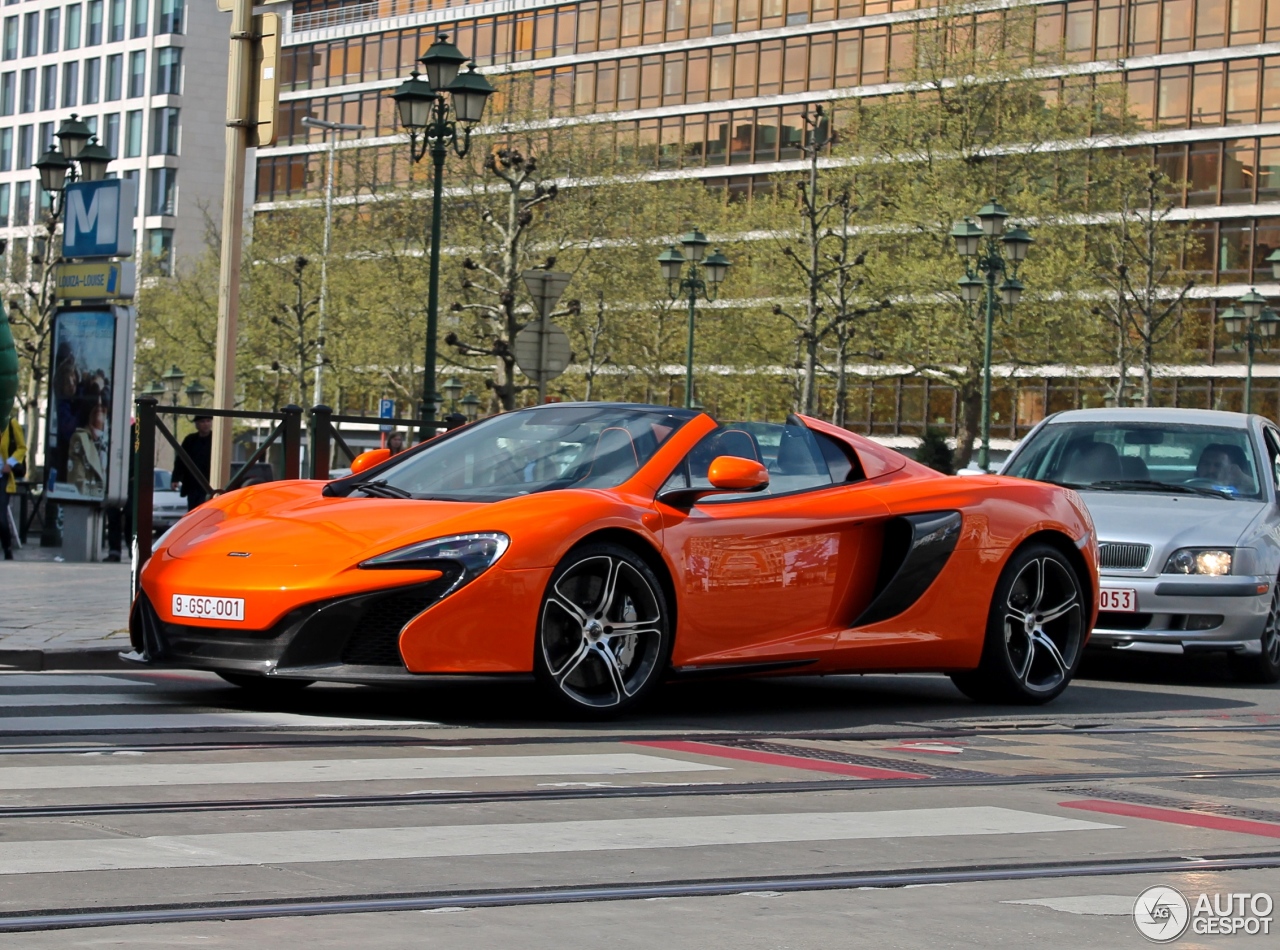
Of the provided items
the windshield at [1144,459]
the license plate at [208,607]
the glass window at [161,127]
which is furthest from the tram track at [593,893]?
the glass window at [161,127]

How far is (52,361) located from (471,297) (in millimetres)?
39007

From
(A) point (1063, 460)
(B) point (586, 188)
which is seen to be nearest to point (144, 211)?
(B) point (586, 188)

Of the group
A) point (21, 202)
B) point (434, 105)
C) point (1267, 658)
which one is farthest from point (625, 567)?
point (21, 202)

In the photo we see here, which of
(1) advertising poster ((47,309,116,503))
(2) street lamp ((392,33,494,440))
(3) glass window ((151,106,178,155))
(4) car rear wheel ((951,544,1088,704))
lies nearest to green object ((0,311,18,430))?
(4) car rear wheel ((951,544,1088,704))

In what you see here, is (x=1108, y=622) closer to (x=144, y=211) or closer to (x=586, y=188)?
(x=586, y=188)

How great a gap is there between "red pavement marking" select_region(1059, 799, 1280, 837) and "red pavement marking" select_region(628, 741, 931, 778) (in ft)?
2.28

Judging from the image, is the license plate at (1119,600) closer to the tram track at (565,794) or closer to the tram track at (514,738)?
the tram track at (514,738)

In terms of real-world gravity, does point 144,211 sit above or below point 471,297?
above

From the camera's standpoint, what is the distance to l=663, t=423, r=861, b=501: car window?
361 inches

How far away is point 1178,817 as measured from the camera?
21.9 ft

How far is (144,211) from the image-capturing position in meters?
106

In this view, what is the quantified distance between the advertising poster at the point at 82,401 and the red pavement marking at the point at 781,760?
590 inches

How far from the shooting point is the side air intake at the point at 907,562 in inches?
380
